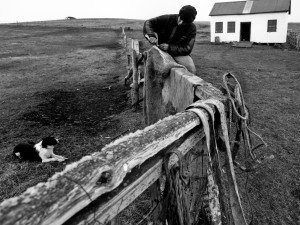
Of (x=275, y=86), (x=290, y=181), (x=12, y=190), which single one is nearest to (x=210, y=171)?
(x=290, y=181)

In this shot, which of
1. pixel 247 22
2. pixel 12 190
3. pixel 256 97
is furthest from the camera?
pixel 247 22

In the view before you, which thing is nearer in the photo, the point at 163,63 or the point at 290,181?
the point at 163,63

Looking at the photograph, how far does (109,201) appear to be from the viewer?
1.21 m

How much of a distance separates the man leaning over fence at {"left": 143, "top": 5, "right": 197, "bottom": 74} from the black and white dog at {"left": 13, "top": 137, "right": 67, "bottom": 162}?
2.72m

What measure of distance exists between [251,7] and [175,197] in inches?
1251

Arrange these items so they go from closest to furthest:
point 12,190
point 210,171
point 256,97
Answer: point 210,171, point 12,190, point 256,97

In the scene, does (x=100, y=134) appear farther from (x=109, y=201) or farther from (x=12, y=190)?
(x=109, y=201)

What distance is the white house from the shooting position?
27450 mm

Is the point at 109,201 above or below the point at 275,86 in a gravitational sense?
above

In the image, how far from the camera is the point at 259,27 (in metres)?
28.4

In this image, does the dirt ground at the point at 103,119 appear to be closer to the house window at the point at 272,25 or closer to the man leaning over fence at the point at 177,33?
the man leaning over fence at the point at 177,33

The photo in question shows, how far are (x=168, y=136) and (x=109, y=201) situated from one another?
1.77 ft

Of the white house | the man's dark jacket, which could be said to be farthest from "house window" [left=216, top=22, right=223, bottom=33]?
the man's dark jacket

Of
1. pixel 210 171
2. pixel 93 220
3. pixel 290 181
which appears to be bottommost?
pixel 290 181
